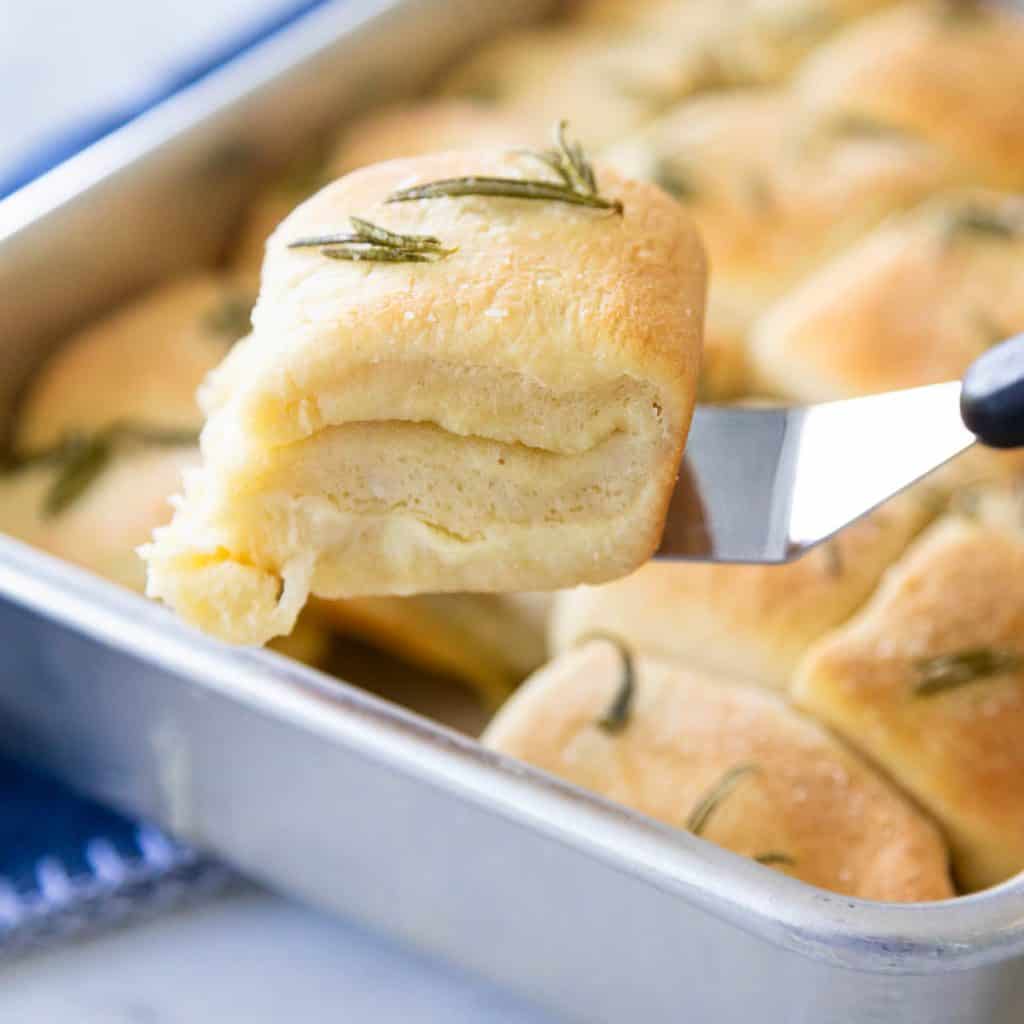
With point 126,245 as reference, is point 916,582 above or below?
below

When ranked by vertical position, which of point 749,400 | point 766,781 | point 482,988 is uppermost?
point 749,400

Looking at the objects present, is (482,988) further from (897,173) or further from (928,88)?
(928,88)

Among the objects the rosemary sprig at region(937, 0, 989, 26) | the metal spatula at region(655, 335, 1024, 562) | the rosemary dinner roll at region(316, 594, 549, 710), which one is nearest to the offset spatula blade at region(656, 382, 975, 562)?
the metal spatula at region(655, 335, 1024, 562)

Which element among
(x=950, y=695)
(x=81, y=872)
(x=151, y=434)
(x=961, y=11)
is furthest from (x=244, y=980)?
(x=961, y=11)

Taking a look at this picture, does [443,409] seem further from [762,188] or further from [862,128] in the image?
[862,128]

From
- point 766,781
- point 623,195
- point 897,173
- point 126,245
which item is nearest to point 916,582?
point 766,781

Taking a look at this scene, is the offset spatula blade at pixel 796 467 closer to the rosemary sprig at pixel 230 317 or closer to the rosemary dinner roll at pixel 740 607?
the rosemary dinner roll at pixel 740 607

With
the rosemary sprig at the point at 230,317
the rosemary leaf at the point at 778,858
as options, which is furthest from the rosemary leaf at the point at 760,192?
the rosemary leaf at the point at 778,858

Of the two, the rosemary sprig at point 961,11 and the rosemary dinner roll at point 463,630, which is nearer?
the rosemary dinner roll at point 463,630
